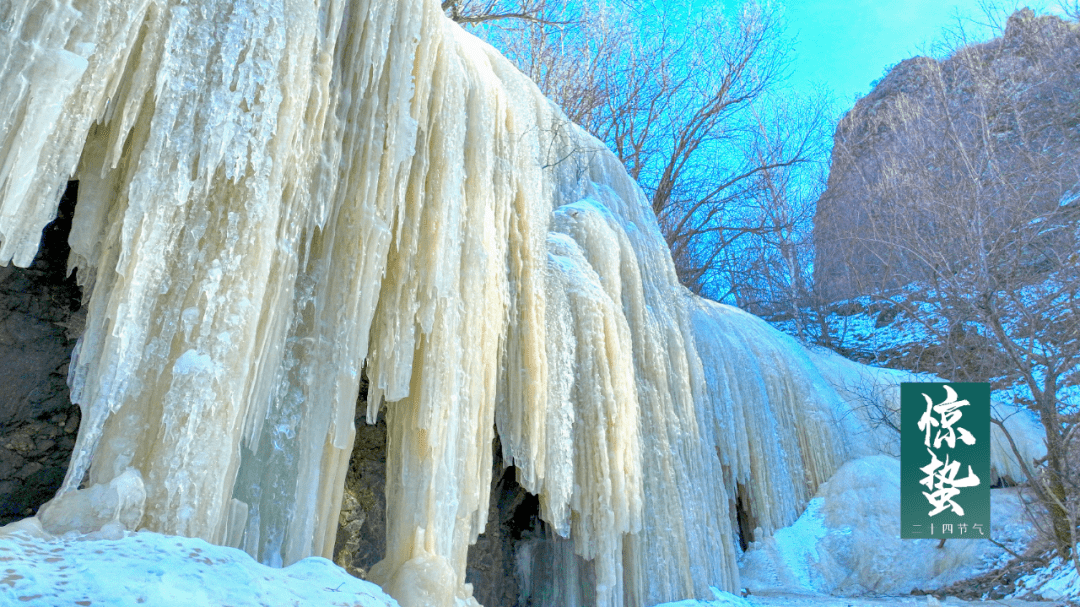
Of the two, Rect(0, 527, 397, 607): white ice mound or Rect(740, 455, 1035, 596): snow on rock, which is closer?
Rect(0, 527, 397, 607): white ice mound

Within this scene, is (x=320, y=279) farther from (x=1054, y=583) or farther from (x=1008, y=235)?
(x=1008, y=235)

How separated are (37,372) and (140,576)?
2712 millimetres

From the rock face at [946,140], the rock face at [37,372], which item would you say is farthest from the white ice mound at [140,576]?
the rock face at [946,140]

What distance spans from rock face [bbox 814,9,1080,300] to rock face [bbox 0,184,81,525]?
1120 centimetres

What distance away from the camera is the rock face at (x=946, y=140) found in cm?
1332

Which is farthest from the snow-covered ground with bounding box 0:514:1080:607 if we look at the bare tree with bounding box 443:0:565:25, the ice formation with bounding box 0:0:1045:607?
the bare tree with bounding box 443:0:565:25

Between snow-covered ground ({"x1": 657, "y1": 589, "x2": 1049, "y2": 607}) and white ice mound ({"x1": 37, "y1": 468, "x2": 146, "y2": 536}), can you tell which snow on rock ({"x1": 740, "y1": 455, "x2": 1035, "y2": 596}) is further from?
white ice mound ({"x1": 37, "y1": 468, "x2": 146, "y2": 536})

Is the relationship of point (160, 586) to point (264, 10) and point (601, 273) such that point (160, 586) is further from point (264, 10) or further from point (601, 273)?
point (601, 273)

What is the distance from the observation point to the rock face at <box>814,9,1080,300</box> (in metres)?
13.3

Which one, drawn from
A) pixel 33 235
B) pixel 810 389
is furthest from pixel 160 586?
pixel 810 389

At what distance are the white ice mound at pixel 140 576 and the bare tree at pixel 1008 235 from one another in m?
8.25

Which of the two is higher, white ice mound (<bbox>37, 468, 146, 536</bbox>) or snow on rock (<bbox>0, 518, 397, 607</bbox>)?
white ice mound (<bbox>37, 468, 146, 536</bbox>)

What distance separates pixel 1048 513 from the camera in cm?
906

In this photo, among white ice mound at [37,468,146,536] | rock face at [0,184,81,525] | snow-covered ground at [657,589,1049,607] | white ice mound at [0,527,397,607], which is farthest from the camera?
snow-covered ground at [657,589,1049,607]
